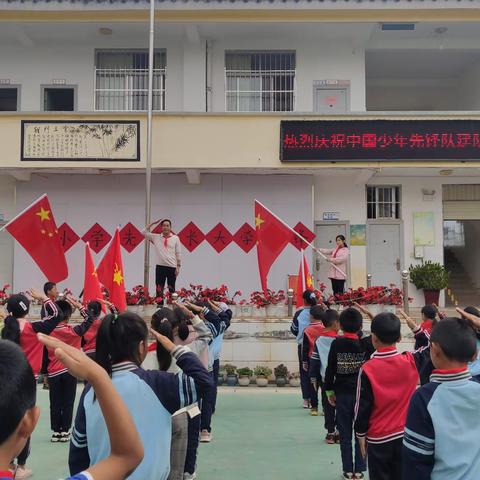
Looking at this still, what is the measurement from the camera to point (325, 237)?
13.9 meters

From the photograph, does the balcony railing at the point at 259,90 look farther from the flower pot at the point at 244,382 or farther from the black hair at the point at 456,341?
the black hair at the point at 456,341

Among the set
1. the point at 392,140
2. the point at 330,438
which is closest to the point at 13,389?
the point at 330,438

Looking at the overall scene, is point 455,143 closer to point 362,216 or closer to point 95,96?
point 362,216

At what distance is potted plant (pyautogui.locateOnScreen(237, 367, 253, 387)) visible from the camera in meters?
9.72

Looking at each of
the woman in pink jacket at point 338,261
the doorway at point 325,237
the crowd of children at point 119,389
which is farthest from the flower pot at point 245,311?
the crowd of children at point 119,389

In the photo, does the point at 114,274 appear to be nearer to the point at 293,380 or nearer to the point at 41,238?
the point at 41,238

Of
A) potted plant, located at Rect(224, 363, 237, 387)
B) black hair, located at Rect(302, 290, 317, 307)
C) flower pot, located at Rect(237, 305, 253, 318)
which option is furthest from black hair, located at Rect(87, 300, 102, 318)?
flower pot, located at Rect(237, 305, 253, 318)

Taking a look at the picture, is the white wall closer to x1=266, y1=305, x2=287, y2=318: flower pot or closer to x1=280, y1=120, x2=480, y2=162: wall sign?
x1=280, y1=120, x2=480, y2=162: wall sign

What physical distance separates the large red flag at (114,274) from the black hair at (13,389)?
704cm

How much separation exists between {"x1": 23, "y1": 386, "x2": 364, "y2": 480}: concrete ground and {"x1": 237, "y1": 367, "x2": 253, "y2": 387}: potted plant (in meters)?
1.30

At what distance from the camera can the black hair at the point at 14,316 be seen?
497 centimetres

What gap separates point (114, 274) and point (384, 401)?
5418 millimetres

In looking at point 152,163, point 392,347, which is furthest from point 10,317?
point 152,163

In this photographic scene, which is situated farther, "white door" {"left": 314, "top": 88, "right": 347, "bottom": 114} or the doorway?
"white door" {"left": 314, "top": 88, "right": 347, "bottom": 114}
